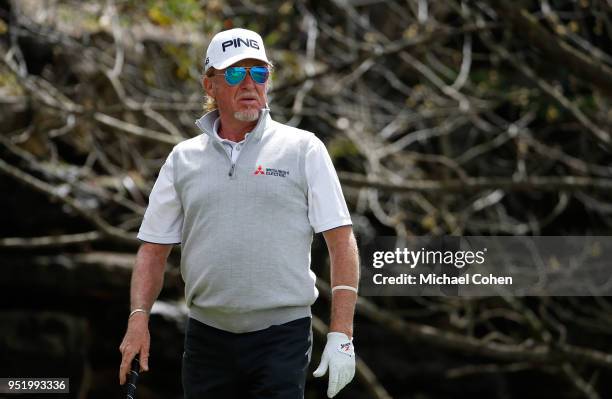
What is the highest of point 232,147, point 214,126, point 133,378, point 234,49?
point 234,49

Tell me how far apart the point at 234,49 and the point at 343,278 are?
3.05ft

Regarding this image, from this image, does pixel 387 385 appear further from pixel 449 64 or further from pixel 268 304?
pixel 268 304

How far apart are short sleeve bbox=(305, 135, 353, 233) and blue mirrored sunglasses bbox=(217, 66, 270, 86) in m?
0.33

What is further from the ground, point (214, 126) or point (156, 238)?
point (214, 126)

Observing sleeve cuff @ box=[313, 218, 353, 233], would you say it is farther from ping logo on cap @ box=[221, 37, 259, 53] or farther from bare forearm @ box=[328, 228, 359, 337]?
ping logo on cap @ box=[221, 37, 259, 53]

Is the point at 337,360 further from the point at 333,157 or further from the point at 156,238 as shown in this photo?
the point at 333,157

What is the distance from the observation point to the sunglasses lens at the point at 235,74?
11.0 ft

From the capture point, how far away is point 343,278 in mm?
3166

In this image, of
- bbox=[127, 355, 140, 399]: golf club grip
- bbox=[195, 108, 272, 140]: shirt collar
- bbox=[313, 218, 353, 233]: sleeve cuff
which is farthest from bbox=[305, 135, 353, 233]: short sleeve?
bbox=[127, 355, 140, 399]: golf club grip

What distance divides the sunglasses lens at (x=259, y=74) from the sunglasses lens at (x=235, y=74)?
0.04 metres

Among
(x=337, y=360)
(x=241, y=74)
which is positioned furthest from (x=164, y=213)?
(x=337, y=360)

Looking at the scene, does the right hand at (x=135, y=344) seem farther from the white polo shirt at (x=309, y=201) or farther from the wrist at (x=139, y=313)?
the white polo shirt at (x=309, y=201)

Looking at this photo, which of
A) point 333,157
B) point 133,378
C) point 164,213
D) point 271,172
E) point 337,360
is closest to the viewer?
point 337,360

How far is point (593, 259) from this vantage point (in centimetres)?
948
